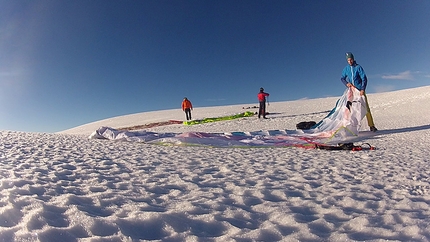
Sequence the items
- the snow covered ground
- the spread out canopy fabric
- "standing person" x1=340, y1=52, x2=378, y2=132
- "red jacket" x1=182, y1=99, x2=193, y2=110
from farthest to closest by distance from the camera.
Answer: "red jacket" x1=182, y1=99, x2=193, y2=110 → "standing person" x1=340, y1=52, x2=378, y2=132 → the spread out canopy fabric → the snow covered ground

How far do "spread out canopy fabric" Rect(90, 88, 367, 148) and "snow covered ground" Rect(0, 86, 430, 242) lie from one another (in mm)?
1637

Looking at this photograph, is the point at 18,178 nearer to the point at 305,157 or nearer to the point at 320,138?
the point at 305,157

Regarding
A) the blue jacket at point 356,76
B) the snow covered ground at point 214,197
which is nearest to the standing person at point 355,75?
the blue jacket at point 356,76

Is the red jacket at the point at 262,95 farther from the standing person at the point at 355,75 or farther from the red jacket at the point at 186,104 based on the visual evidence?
the standing person at the point at 355,75

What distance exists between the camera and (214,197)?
3357 mm

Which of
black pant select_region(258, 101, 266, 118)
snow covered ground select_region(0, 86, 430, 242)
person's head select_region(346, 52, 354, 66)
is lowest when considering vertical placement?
snow covered ground select_region(0, 86, 430, 242)

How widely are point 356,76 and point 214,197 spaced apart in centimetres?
800

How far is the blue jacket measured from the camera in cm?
921

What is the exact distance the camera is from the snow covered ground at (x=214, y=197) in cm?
242

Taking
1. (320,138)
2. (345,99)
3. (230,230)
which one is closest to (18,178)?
(230,230)

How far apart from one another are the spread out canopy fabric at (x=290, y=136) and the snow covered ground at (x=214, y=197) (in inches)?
64.5

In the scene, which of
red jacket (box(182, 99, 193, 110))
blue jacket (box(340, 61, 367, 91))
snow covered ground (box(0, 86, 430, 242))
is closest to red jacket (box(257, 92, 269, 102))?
red jacket (box(182, 99, 193, 110))

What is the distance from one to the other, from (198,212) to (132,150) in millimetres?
4372

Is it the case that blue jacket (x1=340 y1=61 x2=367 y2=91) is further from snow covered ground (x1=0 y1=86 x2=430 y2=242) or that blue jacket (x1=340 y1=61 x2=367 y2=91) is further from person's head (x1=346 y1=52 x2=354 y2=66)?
snow covered ground (x1=0 y1=86 x2=430 y2=242)
